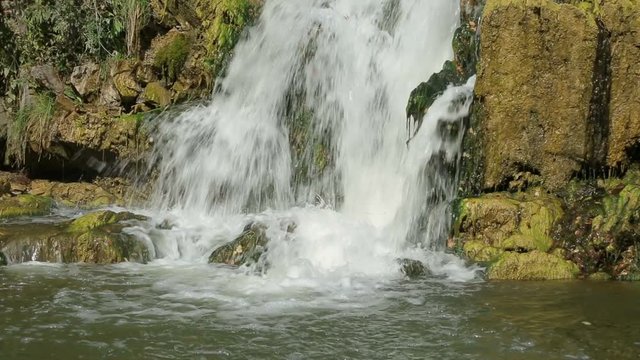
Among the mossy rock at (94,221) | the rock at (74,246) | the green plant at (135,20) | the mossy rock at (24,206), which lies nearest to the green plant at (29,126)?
the mossy rock at (24,206)

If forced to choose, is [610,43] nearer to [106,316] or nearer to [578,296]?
[578,296]

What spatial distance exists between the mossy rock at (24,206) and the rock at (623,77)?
8.69 m

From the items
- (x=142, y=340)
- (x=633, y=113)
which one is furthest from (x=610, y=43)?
(x=142, y=340)

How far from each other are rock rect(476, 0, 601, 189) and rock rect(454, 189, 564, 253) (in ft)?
1.95

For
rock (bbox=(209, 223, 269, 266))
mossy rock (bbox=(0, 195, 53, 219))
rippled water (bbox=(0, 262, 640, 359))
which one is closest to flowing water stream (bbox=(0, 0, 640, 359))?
rippled water (bbox=(0, 262, 640, 359))

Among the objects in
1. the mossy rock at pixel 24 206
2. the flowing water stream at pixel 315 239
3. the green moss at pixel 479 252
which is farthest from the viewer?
the mossy rock at pixel 24 206

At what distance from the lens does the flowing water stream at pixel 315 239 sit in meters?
5.70

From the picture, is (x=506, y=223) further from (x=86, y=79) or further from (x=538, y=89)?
(x=86, y=79)

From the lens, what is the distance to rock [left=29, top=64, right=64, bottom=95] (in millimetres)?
14320

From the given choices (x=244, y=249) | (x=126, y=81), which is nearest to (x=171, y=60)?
(x=126, y=81)

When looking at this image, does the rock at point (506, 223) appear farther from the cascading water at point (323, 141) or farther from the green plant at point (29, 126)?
the green plant at point (29, 126)

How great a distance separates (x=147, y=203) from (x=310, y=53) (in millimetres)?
3766

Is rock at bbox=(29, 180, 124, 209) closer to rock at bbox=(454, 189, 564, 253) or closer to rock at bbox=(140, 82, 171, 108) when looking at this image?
rock at bbox=(140, 82, 171, 108)

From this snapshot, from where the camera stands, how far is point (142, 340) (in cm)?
569
